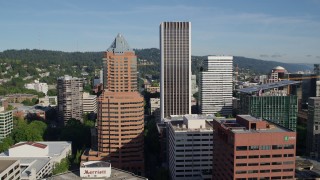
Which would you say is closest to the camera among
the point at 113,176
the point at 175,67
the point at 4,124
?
the point at 113,176

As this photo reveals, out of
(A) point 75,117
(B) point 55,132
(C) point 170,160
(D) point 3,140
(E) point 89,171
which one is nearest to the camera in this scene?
(E) point 89,171

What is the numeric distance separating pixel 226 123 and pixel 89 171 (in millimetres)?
22053

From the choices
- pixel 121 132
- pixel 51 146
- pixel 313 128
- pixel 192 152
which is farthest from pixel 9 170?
pixel 313 128

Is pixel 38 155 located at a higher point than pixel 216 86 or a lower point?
lower

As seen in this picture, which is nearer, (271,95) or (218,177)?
(218,177)

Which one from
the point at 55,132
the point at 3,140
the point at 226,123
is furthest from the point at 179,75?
the point at 226,123

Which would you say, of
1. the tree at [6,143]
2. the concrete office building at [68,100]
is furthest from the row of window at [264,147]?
the concrete office building at [68,100]

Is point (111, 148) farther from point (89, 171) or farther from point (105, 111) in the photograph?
point (89, 171)

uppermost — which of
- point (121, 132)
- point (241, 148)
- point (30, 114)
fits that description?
point (241, 148)

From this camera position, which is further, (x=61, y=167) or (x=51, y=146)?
(x=51, y=146)

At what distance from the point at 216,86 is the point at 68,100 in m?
56.8

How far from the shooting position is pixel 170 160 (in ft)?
275

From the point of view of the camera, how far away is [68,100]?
434ft

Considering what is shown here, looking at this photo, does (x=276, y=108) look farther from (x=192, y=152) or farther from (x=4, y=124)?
(x=4, y=124)
